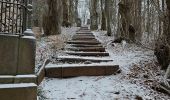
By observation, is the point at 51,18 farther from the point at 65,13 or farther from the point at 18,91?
the point at 65,13

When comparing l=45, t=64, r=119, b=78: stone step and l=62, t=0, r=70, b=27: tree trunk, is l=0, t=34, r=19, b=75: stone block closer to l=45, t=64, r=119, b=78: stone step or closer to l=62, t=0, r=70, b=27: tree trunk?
l=45, t=64, r=119, b=78: stone step

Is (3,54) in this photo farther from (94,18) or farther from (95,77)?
(94,18)

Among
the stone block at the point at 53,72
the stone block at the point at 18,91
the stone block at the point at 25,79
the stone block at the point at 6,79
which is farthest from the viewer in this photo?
the stone block at the point at 53,72

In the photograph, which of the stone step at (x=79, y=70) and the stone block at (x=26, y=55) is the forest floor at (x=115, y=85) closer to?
the stone step at (x=79, y=70)

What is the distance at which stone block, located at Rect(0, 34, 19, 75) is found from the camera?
5316 millimetres

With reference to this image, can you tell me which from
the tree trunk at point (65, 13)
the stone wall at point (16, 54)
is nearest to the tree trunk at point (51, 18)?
the stone wall at point (16, 54)

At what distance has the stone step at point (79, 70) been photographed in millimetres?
7516

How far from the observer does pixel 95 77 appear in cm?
765

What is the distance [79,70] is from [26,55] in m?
2.41

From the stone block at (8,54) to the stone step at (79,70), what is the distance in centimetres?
210

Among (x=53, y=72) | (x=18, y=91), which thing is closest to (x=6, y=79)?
(x=18, y=91)

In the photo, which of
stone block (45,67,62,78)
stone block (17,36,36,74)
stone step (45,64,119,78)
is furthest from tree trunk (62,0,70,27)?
stone block (17,36,36,74)

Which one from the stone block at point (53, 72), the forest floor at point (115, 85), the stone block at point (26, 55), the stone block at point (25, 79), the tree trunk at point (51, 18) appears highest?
the tree trunk at point (51, 18)

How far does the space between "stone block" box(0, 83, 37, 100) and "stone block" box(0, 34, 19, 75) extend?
0.32 metres
